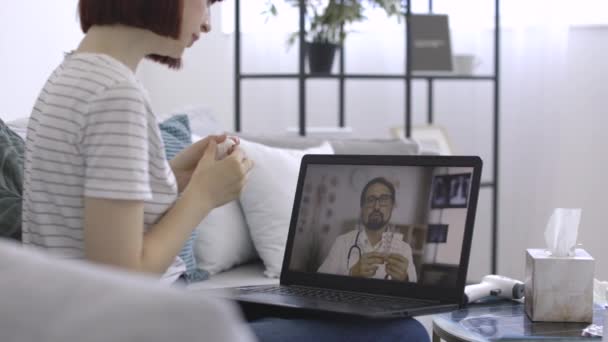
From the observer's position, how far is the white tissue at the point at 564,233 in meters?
1.33

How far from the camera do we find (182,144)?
6.55 feet

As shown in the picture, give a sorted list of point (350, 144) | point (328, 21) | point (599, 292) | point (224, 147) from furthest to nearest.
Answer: point (328, 21)
point (350, 144)
point (599, 292)
point (224, 147)

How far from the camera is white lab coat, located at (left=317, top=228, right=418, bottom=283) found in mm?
1306

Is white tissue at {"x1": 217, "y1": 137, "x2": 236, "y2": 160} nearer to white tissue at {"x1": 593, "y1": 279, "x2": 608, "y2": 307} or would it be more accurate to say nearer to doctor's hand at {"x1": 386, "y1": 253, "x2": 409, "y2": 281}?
doctor's hand at {"x1": 386, "y1": 253, "x2": 409, "y2": 281}

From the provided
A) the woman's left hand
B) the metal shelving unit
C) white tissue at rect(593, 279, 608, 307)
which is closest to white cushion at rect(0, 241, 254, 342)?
the woman's left hand

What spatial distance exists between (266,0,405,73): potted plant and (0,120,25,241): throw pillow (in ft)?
5.16

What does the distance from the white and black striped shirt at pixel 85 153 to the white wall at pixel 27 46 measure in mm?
970

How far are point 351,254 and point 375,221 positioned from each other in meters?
0.06

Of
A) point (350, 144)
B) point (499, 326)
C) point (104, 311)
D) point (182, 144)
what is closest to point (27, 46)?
point (182, 144)

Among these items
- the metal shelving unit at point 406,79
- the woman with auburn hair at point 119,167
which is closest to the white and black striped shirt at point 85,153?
the woman with auburn hair at point 119,167

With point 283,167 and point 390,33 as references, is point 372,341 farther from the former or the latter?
point 390,33

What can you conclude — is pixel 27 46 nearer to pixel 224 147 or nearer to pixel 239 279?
pixel 239 279

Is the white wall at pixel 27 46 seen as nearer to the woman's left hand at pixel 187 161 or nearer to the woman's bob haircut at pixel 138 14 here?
the woman's left hand at pixel 187 161

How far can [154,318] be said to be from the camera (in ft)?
1.21
